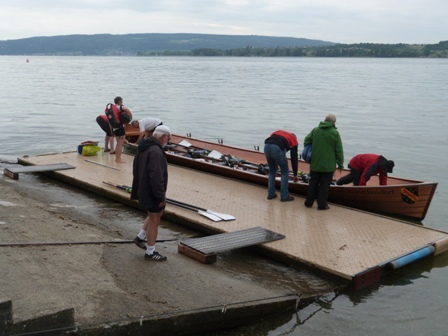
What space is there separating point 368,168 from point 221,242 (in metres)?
4.13

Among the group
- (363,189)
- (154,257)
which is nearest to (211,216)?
(154,257)

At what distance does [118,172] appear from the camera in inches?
504

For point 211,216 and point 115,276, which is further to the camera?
point 211,216

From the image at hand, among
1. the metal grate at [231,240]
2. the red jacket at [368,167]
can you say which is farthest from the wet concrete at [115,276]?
the red jacket at [368,167]

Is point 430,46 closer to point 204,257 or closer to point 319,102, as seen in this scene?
point 319,102

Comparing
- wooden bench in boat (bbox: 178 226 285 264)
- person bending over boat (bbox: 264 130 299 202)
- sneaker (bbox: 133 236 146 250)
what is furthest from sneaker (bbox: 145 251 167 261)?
person bending over boat (bbox: 264 130 299 202)

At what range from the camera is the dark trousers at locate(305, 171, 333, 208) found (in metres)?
10.0

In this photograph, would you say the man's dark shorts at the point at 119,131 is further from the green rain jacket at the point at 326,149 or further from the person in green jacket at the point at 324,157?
the green rain jacket at the point at 326,149

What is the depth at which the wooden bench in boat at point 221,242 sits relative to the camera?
7.53 meters

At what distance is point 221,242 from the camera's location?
7.94m

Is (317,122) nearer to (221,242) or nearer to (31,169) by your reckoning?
(31,169)

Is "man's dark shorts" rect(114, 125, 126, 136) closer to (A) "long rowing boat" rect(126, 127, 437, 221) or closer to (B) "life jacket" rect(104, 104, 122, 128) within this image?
(B) "life jacket" rect(104, 104, 122, 128)

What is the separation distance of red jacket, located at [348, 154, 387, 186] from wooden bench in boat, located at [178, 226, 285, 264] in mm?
3105

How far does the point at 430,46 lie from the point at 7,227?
210 metres
